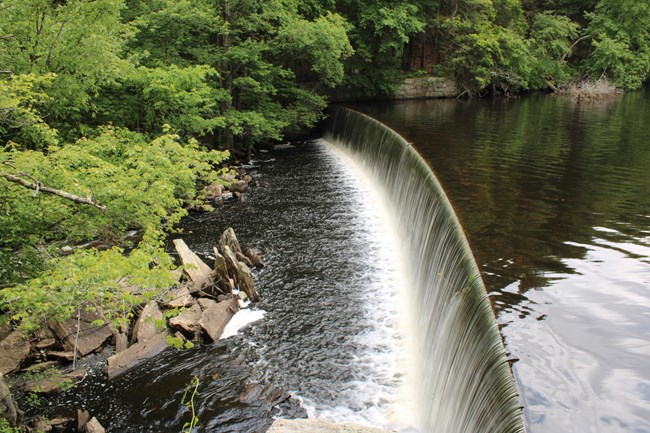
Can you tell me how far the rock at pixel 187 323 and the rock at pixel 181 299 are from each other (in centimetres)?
30

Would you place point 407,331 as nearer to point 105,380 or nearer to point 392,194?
point 105,380

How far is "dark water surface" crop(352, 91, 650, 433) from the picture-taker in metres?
4.93

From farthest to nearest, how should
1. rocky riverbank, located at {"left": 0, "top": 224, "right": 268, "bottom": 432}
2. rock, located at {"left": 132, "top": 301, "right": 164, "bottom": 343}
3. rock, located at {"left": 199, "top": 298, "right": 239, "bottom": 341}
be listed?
rock, located at {"left": 199, "top": 298, "right": 239, "bottom": 341} < rock, located at {"left": 132, "top": 301, "right": 164, "bottom": 343} < rocky riverbank, located at {"left": 0, "top": 224, "right": 268, "bottom": 432}

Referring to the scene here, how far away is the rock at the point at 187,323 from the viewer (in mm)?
8570

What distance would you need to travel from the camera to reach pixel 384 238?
1296cm

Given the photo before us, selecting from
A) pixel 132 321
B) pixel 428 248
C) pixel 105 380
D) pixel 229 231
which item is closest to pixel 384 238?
pixel 428 248

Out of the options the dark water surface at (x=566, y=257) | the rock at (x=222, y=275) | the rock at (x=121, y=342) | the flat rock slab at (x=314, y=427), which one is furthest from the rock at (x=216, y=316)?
the dark water surface at (x=566, y=257)

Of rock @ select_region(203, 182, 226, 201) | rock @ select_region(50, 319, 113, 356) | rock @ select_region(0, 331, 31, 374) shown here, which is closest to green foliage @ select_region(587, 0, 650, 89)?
rock @ select_region(203, 182, 226, 201)

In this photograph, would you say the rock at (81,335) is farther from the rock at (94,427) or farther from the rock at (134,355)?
the rock at (94,427)

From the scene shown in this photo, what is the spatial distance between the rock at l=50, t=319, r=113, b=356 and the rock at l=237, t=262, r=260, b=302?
266 cm

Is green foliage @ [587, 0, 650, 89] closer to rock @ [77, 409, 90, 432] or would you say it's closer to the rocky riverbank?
the rocky riverbank

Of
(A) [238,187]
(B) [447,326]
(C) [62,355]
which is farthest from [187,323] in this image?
(A) [238,187]

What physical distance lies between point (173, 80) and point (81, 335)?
895cm

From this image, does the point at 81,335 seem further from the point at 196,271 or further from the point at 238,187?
the point at 238,187
